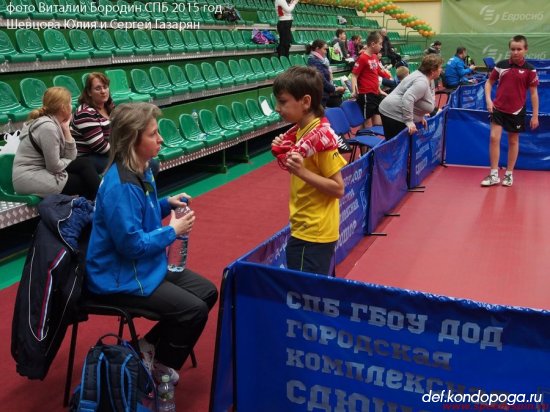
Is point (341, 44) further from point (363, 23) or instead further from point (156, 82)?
point (363, 23)

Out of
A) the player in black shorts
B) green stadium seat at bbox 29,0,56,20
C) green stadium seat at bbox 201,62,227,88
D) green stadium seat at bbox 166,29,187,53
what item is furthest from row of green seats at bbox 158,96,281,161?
the player in black shorts

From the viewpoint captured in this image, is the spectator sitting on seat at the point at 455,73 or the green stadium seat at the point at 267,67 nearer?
the green stadium seat at the point at 267,67

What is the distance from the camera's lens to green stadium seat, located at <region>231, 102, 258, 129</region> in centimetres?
865

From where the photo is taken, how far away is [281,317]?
235cm

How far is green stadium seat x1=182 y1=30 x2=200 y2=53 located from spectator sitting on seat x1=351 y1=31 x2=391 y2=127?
9.11ft

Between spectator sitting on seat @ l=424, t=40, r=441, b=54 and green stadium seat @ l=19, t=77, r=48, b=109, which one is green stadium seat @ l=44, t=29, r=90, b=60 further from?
spectator sitting on seat @ l=424, t=40, r=441, b=54

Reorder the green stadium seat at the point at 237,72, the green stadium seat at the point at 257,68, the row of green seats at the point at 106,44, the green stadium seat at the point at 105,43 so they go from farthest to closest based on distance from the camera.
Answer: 1. the green stadium seat at the point at 257,68
2. the green stadium seat at the point at 237,72
3. the green stadium seat at the point at 105,43
4. the row of green seats at the point at 106,44

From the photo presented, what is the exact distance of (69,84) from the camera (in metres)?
6.33

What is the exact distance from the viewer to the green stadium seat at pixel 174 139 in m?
6.81

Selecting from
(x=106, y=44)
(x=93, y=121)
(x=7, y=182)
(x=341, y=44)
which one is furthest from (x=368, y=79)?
A: (x=341, y=44)

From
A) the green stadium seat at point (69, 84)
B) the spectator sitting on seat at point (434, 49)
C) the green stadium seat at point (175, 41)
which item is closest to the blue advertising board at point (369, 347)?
the green stadium seat at point (69, 84)

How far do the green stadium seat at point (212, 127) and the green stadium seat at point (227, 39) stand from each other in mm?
2908

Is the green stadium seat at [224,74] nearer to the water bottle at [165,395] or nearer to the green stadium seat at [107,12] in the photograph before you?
the green stadium seat at [107,12]

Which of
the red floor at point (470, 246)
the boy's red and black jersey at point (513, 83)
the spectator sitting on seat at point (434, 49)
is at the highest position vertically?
the spectator sitting on seat at point (434, 49)
